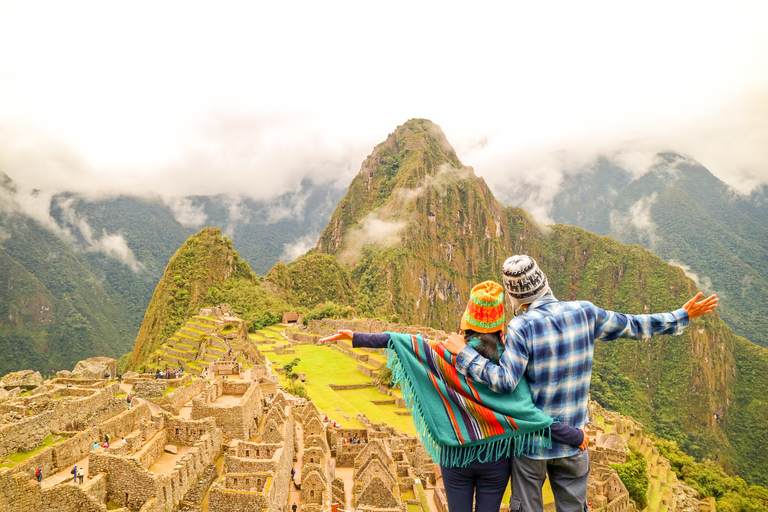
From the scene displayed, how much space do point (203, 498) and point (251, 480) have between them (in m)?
1.53

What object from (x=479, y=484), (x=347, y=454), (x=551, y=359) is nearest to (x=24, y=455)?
(x=347, y=454)

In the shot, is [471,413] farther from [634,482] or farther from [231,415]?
[634,482]

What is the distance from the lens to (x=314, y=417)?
53.1 ft

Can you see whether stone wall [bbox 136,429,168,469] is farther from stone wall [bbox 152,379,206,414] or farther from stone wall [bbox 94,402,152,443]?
stone wall [bbox 152,379,206,414]

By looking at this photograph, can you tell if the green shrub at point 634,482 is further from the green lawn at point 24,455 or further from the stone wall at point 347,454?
the green lawn at point 24,455

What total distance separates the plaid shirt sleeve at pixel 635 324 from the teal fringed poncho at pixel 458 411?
810mm

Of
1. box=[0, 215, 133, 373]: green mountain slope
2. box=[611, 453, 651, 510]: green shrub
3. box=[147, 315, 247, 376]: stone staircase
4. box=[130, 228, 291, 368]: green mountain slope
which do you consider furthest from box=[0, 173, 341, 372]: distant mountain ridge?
box=[611, 453, 651, 510]: green shrub

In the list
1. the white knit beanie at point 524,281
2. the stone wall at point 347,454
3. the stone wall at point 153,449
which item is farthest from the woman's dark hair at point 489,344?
the stone wall at point 347,454

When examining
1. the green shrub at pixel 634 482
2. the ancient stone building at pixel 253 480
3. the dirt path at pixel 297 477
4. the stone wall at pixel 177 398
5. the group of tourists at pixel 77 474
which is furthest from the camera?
the green shrub at pixel 634 482

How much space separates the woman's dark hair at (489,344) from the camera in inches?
133

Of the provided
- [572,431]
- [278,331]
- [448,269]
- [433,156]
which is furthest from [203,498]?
[433,156]

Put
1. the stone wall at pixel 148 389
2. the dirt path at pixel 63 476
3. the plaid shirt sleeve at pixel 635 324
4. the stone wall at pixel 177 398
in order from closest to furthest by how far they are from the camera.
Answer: the plaid shirt sleeve at pixel 635 324 < the dirt path at pixel 63 476 < the stone wall at pixel 177 398 < the stone wall at pixel 148 389

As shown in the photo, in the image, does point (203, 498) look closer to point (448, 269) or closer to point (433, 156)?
point (448, 269)

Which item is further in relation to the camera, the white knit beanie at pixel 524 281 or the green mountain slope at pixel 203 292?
the green mountain slope at pixel 203 292
